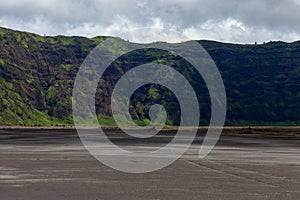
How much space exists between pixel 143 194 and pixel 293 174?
9.53 meters

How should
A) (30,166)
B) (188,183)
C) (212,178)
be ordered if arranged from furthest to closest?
(30,166) → (212,178) → (188,183)

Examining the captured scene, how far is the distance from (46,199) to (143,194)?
117 inches

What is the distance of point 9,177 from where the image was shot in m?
18.6

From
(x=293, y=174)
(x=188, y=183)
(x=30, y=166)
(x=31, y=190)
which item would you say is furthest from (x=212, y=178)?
(x=30, y=166)

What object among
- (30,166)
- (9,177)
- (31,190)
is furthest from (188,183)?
(30,166)

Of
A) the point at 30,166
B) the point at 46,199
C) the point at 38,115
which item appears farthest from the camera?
the point at 38,115

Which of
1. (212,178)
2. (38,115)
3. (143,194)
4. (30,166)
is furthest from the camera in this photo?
(38,115)

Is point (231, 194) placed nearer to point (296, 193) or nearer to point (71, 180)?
point (296, 193)

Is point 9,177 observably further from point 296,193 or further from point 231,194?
point 296,193

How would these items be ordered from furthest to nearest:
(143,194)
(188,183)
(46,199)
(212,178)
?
(212,178)
(188,183)
(143,194)
(46,199)

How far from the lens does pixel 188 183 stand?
691 inches

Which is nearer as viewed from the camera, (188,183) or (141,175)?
(188,183)

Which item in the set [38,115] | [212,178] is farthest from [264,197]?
[38,115]

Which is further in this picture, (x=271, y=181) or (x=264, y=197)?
(x=271, y=181)
